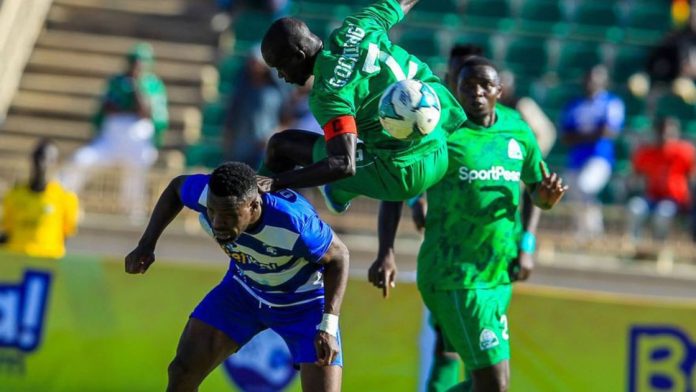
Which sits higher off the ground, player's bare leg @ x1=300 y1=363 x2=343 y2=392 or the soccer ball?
the soccer ball

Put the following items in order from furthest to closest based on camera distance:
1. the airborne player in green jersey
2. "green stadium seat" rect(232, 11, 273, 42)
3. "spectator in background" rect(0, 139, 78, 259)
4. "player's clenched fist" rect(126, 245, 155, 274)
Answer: "green stadium seat" rect(232, 11, 273, 42), "spectator in background" rect(0, 139, 78, 259), the airborne player in green jersey, "player's clenched fist" rect(126, 245, 155, 274)

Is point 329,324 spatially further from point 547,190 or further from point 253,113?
point 253,113

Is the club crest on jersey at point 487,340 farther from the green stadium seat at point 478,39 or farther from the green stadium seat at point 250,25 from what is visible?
the green stadium seat at point 250,25

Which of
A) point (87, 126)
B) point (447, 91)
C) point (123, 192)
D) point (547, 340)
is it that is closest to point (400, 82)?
point (447, 91)

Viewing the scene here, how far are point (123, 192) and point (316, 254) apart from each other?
25.1 ft

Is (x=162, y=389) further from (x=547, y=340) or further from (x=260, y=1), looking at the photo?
(x=260, y=1)

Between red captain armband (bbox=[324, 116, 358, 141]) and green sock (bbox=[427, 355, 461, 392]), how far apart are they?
2.26 m

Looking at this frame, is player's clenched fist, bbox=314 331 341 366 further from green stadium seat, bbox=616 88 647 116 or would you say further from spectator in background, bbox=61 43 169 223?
green stadium seat, bbox=616 88 647 116

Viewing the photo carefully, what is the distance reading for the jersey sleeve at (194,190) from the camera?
7230mm

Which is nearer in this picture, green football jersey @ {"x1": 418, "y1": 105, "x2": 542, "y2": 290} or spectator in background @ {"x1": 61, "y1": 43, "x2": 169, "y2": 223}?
green football jersey @ {"x1": 418, "y1": 105, "x2": 542, "y2": 290}

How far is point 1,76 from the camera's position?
57.0 ft

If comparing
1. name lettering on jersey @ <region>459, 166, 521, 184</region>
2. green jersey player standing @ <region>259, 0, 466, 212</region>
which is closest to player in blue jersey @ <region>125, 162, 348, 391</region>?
green jersey player standing @ <region>259, 0, 466, 212</region>

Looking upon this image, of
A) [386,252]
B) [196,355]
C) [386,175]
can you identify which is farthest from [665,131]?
[196,355]

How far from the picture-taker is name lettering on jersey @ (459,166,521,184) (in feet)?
27.7
